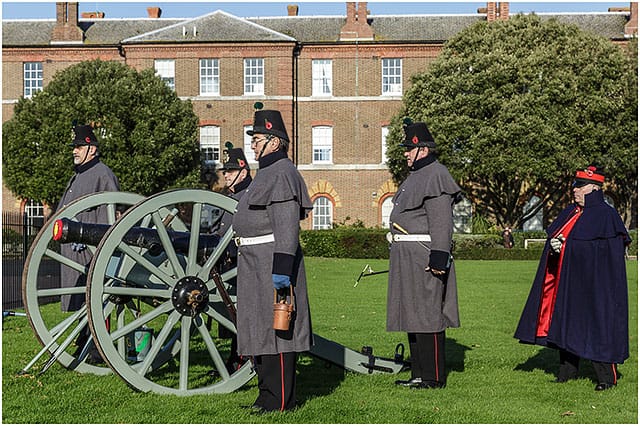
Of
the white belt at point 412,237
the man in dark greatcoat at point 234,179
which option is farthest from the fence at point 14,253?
the white belt at point 412,237

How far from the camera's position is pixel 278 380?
6453 millimetres

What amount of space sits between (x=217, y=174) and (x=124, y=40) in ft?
23.7

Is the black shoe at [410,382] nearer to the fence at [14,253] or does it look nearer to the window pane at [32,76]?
the fence at [14,253]

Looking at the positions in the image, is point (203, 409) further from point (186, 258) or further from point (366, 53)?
point (366, 53)

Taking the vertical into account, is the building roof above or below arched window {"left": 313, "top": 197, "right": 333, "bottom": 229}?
above

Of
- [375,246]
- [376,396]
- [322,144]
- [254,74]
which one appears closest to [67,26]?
[254,74]

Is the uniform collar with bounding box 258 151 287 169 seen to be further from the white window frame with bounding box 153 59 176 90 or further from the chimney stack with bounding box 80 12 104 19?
the chimney stack with bounding box 80 12 104 19

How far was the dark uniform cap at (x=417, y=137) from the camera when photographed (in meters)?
7.61

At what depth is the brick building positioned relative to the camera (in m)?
41.1

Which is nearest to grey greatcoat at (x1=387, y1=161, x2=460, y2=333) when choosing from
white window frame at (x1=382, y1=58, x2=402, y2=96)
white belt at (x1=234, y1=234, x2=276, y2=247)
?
white belt at (x1=234, y1=234, x2=276, y2=247)

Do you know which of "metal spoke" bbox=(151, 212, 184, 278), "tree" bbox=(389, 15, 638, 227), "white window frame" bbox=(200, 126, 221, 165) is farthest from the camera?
"white window frame" bbox=(200, 126, 221, 165)

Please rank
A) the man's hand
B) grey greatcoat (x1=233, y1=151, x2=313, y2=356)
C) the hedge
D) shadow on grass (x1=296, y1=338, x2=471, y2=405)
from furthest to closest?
the hedge < shadow on grass (x1=296, y1=338, x2=471, y2=405) < grey greatcoat (x1=233, y1=151, x2=313, y2=356) < the man's hand

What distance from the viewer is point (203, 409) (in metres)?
6.50

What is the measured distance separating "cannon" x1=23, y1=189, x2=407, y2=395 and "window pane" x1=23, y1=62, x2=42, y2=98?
120 ft
